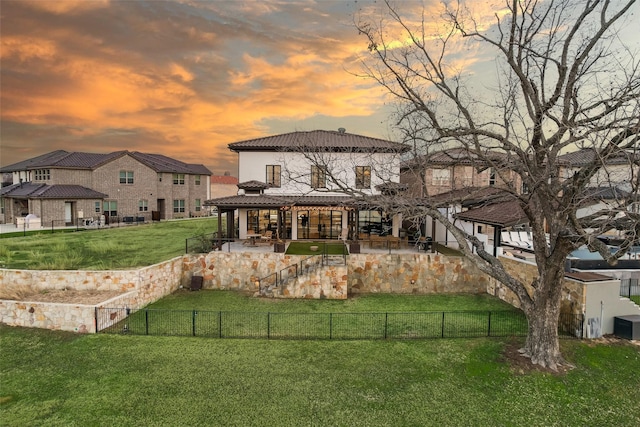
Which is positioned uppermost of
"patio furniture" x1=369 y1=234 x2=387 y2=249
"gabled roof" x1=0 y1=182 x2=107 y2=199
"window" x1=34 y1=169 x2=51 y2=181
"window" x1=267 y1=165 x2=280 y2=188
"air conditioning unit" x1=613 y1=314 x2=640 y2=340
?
"window" x1=34 y1=169 x2=51 y2=181

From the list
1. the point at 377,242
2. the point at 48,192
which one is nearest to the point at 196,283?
the point at 377,242

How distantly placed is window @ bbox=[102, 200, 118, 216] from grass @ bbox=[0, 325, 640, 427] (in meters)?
29.3

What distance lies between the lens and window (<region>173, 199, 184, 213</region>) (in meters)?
46.7

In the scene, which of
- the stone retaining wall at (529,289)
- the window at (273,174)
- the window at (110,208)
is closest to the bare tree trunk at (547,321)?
the stone retaining wall at (529,289)

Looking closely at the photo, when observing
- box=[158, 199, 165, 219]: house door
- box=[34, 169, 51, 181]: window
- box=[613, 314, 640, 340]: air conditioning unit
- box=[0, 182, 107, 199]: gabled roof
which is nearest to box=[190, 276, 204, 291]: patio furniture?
box=[613, 314, 640, 340]: air conditioning unit

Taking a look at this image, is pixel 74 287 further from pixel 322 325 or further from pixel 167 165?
pixel 167 165

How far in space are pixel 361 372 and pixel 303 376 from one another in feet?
5.81

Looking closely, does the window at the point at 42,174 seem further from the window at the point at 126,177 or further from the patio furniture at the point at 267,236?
the patio furniture at the point at 267,236

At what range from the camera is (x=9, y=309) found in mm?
13438

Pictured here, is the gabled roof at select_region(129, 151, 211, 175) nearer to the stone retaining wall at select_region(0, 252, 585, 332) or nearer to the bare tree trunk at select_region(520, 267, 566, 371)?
the stone retaining wall at select_region(0, 252, 585, 332)

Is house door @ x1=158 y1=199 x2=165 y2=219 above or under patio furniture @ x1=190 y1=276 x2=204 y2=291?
above

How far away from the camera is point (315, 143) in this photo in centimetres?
2634

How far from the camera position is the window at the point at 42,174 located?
1436 inches

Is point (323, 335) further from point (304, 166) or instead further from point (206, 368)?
point (304, 166)
